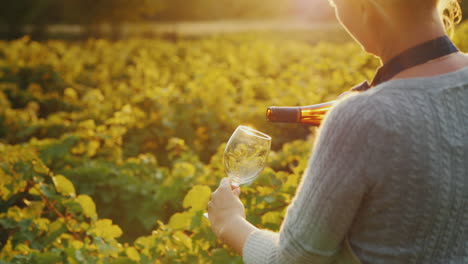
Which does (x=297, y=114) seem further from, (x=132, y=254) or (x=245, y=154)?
(x=132, y=254)

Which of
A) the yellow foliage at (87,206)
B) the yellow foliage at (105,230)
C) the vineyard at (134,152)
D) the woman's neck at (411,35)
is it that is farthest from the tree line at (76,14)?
the woman's neck at (411,35)

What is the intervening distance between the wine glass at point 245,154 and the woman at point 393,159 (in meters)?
0.49

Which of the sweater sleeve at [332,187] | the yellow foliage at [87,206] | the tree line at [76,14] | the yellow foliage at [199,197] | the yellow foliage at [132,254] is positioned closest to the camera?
the sweater sleeve at [332,187]

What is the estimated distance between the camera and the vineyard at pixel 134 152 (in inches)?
104

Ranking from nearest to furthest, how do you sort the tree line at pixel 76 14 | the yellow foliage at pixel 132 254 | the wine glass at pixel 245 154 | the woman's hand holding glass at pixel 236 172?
the woman's hand holding glass at pixel 236 172
the wine glass at pixel 245 154
the yellow foliage at pixel 132 254
the tree line at pixel 76 14

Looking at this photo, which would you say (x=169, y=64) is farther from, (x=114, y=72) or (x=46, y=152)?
(x=46, y=152)

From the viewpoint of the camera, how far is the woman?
1.25m

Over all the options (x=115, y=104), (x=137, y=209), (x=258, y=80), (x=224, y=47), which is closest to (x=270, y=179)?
(x=137, y=209)

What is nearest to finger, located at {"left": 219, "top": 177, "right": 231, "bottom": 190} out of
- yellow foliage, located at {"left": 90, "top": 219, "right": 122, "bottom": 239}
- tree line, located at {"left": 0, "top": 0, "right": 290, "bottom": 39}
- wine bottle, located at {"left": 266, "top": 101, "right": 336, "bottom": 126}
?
wine bottle, located at {"left": 266, "top": 101, "right": 336, "bottom": 126}

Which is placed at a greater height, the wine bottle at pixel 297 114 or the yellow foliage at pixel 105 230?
the wine bottle at pixel 297 114

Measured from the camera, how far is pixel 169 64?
9445 mm

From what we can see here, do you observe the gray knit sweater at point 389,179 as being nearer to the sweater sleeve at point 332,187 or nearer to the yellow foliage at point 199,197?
the sweater sleeve at point 332,187

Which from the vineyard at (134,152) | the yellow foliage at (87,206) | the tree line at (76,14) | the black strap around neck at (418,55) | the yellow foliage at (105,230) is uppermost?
the black strap around neck at (418,55)

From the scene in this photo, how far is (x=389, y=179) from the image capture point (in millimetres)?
1265
